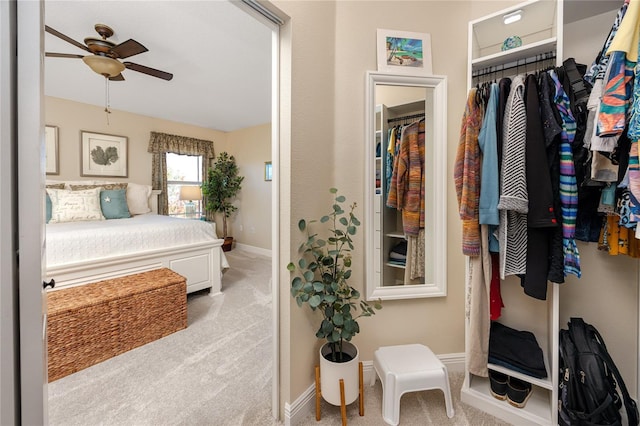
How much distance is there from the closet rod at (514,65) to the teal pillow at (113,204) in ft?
14.4

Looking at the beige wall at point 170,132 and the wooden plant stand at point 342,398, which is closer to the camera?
the wooden plant stand at point 342,398

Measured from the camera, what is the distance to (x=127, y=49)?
2172 mm

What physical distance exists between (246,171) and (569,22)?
5005 mm

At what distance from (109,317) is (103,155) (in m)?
3.33

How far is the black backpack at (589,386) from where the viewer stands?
1.25 m

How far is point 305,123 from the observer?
4.78ft

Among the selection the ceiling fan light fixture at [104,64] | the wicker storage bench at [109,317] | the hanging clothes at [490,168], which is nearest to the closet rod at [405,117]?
the hanging clothes at [490,168]

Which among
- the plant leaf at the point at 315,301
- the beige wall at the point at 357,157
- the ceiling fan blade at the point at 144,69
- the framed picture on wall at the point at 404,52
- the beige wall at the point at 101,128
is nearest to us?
the plant leaf at the point at 315,301

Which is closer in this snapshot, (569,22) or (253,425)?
(253,425)

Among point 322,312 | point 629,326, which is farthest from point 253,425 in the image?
point 629,326

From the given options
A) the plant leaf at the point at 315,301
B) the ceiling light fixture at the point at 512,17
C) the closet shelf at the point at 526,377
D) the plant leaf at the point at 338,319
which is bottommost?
the closet shelf at the point at 526,377

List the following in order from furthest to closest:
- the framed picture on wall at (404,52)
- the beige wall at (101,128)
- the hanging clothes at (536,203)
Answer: the beige wall at (101,128)
the framed picture on wall at (404,52)
the hanging clothes at (536,203)

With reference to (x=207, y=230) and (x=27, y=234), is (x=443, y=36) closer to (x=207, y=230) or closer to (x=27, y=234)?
(x=27, y=234)

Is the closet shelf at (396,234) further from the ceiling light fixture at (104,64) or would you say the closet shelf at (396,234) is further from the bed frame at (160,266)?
the ceiling light fixture at (104,64)
